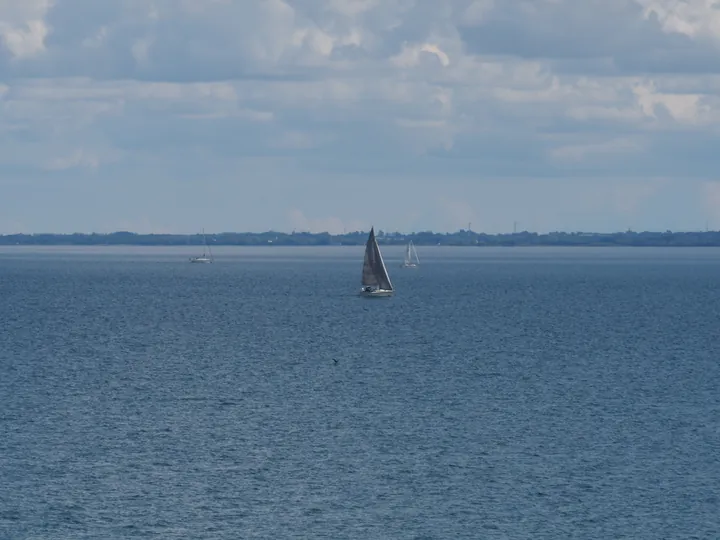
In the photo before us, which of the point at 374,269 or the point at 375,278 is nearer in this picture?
the point at 374,269

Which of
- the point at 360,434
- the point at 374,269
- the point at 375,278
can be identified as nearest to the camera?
the point at 360,434

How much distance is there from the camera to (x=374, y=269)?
160500 mm

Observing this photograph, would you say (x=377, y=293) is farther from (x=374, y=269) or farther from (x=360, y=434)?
(x=360, y=434)

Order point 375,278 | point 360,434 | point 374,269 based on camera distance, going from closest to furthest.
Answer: point 360,434
point 374,269
point 375,278

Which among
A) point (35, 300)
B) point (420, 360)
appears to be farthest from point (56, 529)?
point (35, 300)

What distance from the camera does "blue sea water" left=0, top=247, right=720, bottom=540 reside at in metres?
45.1

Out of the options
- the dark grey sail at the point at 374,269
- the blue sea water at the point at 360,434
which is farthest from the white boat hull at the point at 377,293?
the blue sea water at the point at 360,434

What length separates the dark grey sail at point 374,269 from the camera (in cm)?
15139

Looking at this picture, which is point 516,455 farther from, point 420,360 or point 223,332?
point 223,332

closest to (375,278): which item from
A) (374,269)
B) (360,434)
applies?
(374,269)

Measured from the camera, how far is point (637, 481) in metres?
50.2

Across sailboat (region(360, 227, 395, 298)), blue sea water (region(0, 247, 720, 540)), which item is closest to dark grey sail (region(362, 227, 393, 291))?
sailboat (region(360, 227, 395, 298))

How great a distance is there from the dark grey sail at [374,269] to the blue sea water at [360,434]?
34500 millimetres

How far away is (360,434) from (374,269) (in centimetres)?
10069
